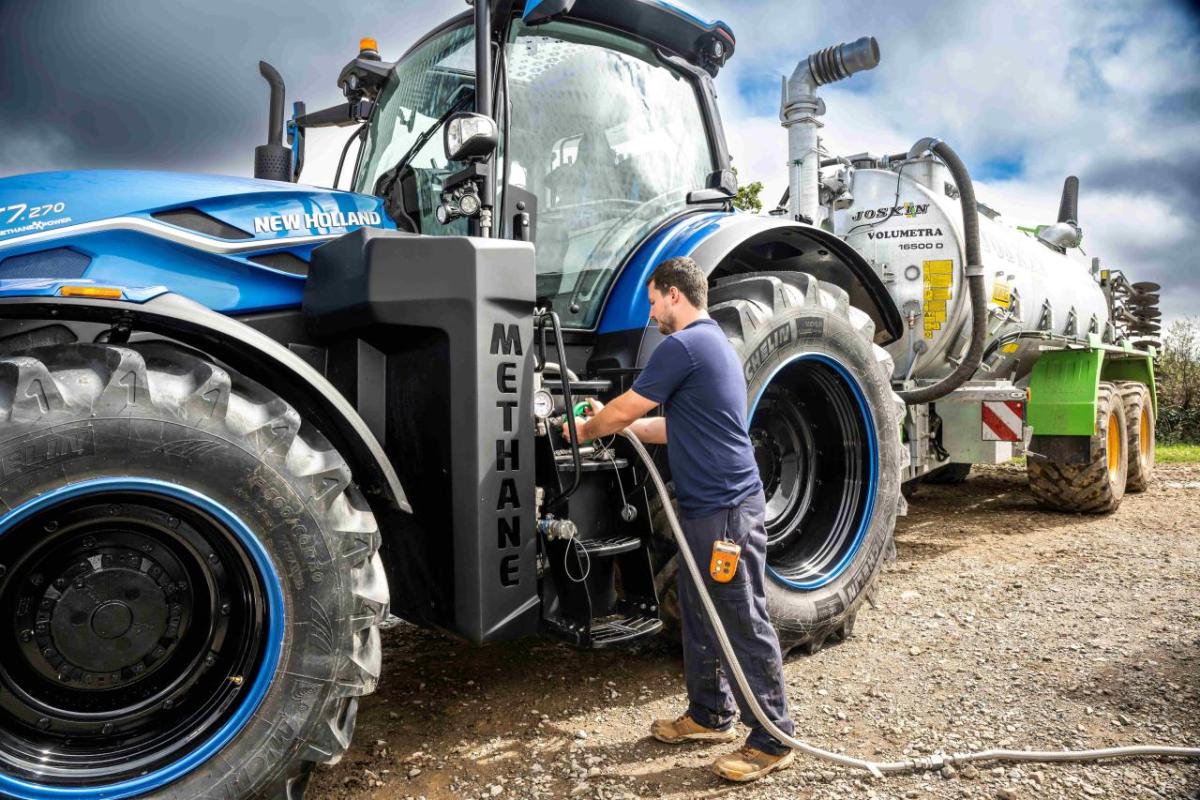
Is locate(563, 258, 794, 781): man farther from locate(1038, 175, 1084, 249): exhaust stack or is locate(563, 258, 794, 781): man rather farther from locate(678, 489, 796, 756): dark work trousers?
locate(1038, 175, 1084, 249): exhaust stack

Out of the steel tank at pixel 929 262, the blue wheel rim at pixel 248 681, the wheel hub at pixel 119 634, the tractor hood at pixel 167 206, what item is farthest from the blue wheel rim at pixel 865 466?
the steel tank at pixel 929 262

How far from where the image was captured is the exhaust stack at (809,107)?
5.95 meters

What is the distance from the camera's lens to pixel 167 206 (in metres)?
2.74

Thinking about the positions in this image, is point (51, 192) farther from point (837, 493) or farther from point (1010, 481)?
point (1010, 481)

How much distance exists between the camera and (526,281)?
2.87 meters

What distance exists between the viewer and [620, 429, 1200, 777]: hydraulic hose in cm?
282

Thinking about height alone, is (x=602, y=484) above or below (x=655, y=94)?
below

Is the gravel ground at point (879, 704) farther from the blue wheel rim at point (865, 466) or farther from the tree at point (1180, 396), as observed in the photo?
the tree at point (1180, 396)

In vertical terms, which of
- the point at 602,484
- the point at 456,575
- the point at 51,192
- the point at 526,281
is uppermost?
the point at 51,192

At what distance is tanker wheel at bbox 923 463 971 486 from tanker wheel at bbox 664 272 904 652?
569 centimetres

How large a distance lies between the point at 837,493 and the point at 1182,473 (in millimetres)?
8686

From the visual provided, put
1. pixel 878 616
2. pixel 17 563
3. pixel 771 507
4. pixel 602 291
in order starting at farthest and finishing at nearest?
pixel 878 616
pixel 771 507
pixel 602 291
pixel 17 563

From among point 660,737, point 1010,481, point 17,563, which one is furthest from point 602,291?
point 1010,481

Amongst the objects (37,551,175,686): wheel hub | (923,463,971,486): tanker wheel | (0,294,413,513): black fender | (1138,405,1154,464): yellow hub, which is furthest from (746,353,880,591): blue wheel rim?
(1138,405,1154,464): yellow hub
